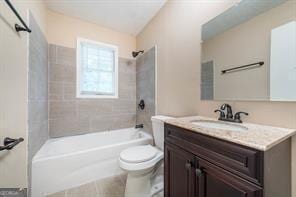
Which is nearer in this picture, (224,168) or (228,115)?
(224,168)

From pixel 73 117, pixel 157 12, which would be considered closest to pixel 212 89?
pixel 157 12

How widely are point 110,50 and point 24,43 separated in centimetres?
156

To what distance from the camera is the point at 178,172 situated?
3.53 ft

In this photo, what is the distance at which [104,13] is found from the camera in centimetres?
224

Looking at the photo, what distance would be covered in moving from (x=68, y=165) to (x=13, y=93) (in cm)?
99

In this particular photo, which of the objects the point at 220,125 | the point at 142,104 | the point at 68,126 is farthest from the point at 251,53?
the point at 68,126

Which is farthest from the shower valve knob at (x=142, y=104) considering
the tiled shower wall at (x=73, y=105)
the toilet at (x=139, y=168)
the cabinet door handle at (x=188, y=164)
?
the cabinet door handle at (x=188, y=164)

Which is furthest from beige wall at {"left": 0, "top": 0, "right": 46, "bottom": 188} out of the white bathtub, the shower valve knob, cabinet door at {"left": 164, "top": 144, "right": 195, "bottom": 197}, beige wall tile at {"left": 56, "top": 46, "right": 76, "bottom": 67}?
the shower valve knob

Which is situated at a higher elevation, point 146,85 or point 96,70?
point 96,70

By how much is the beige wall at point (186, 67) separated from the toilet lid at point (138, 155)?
0.58 metres

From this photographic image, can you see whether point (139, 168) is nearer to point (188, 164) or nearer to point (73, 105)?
point (188, 164)

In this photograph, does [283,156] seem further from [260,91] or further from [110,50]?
[110,50]

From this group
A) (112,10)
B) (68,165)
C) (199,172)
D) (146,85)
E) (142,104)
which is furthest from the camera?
(142,104)

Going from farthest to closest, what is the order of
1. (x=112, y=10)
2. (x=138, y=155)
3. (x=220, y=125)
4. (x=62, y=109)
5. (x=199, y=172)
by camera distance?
(x=62, y=109) < (x=112, y=10) < (x=138, y=155) < (x=220, y=125) < (x=199, y=172)
